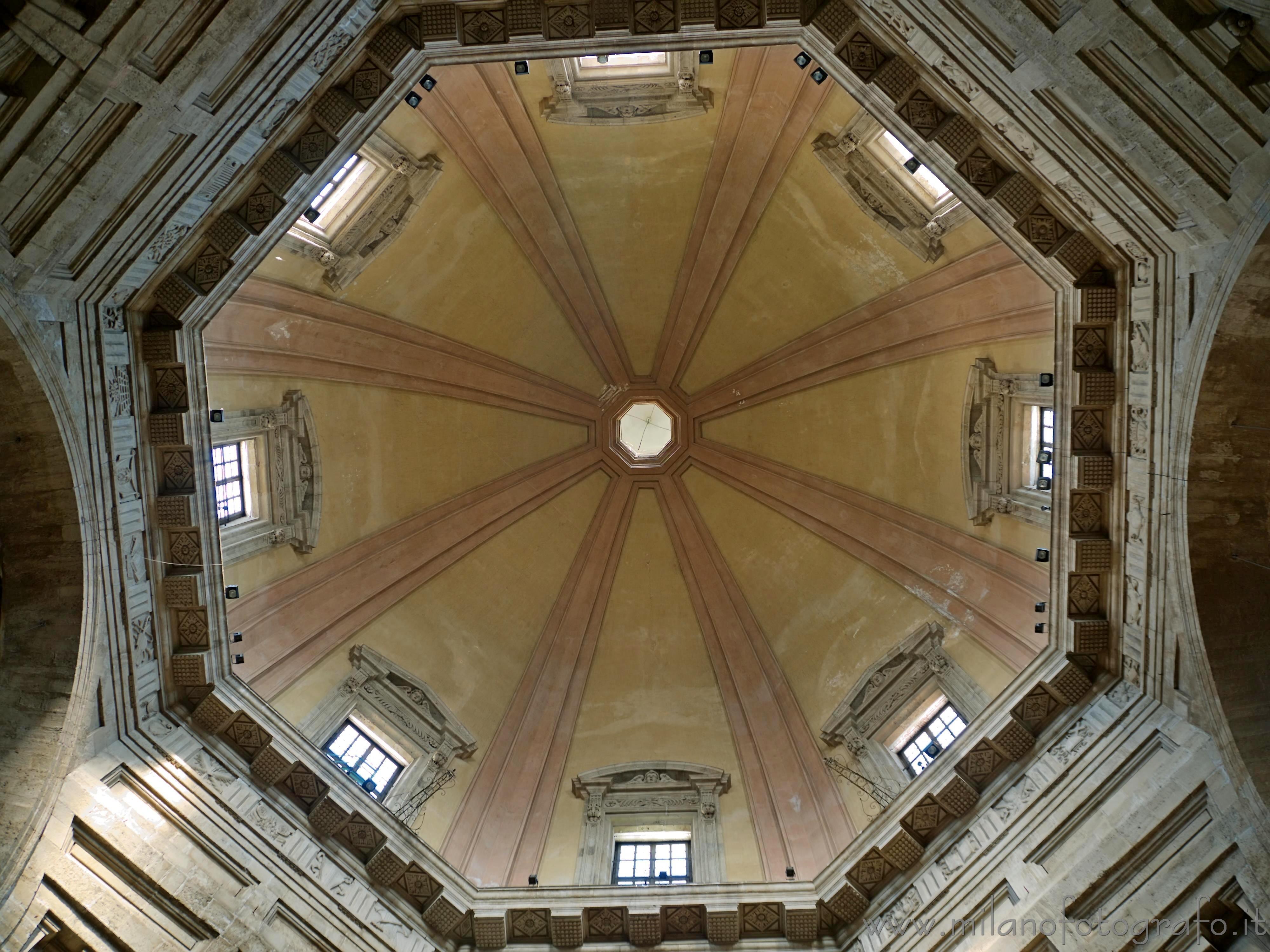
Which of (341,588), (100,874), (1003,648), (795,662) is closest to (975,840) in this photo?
(1003,648)

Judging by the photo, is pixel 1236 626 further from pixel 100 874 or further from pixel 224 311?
pixel 224 311

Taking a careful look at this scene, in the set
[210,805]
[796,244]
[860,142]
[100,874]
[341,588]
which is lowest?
[100,874]

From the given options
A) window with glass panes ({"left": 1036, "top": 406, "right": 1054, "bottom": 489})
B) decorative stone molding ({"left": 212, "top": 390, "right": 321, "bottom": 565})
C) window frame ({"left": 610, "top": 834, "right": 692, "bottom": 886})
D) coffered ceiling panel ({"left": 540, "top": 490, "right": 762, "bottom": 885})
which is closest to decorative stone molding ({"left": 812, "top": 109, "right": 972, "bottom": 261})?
window with glass panes ({"left": 1036, "top": 406, "right": 1054, "bottom": 489})

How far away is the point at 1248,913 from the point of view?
11055 millimetres

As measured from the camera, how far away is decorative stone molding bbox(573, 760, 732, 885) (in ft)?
57.9

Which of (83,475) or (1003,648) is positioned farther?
(1003,648)

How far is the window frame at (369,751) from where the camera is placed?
1773 centimetres

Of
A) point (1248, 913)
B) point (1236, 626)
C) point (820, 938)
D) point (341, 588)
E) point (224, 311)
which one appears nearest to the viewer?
point (1248, 913)

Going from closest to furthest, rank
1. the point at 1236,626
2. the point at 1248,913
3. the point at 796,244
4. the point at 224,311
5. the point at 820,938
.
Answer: the point at 1248,913 → the point at 1236,626 → the point at 820,938 → the point at 224,311 → the point at 796,244

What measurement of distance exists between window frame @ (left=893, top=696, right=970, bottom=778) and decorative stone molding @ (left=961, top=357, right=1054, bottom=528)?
13.0ft

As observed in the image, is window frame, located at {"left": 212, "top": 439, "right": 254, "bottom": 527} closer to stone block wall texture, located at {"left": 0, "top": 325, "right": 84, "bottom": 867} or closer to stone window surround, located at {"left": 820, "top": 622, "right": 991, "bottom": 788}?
stone block wall texture, located at {"left": 0, "top": 325, "right": 84, "bottom": 867}

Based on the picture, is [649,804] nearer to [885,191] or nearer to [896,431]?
[896,431]

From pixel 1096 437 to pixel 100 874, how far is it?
15.7 m

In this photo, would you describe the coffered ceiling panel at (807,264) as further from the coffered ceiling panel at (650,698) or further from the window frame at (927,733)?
the window frame at (927,733)
